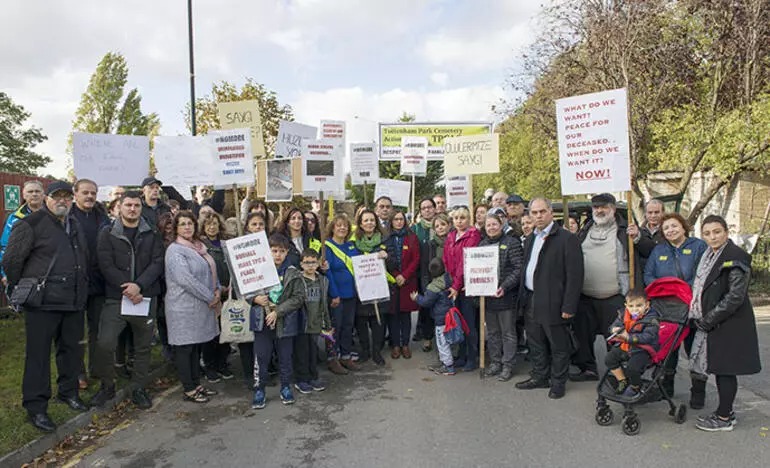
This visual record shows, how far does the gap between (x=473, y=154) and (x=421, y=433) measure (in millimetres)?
A: 4170

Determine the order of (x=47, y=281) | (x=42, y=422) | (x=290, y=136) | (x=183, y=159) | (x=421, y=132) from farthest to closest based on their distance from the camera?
(x=421, y=132), (x=290, y=136), (x=183, y=159), (x=47, y=281), (x=42, y=422)

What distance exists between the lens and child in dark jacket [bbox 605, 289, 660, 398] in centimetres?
508

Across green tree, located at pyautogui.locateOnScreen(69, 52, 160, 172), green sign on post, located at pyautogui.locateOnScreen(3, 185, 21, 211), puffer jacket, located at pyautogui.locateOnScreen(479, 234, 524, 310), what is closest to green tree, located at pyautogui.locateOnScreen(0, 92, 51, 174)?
green tree, located at pyautogui.locateOnScreen(69, 52, 160, 172)

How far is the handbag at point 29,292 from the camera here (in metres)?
4.92

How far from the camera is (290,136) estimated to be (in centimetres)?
1072

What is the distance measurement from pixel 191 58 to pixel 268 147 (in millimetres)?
4457

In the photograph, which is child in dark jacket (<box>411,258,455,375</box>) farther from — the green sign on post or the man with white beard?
the green sign on post

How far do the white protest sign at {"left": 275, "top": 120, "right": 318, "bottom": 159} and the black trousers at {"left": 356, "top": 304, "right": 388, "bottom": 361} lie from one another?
402cm

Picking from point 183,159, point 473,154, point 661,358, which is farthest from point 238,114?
point 661,358

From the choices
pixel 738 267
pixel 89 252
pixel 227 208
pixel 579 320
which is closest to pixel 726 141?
pixel 579 320

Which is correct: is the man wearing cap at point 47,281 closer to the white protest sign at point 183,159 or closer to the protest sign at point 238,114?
the white protest sign at point 183,159

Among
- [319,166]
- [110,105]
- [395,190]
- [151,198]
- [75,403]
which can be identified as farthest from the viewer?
[110,105]

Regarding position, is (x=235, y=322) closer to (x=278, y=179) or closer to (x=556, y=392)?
(x=278, y=179)

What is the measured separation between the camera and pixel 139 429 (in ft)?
17.5
